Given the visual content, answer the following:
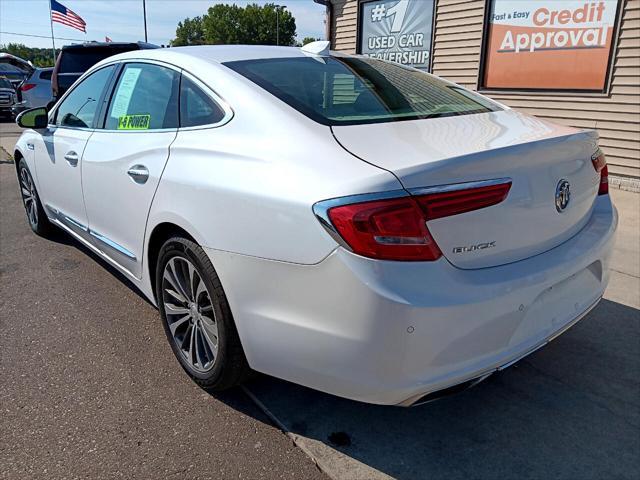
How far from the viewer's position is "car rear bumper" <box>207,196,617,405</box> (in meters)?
1.75

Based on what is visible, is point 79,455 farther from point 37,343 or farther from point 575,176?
point 575,176

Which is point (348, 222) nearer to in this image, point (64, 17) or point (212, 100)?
point (212, 100)

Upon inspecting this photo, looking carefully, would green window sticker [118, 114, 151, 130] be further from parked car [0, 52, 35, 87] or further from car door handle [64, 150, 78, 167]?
parked car [0, 52, 35, 87]

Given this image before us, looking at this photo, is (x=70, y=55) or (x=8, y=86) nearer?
(x=70, y=55)

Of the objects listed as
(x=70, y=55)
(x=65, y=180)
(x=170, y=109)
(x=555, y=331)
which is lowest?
(x=555, y=331)

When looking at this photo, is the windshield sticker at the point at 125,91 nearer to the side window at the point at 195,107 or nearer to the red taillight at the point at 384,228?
the side window at the point at 195,107

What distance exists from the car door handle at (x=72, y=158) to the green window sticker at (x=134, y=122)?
51cm

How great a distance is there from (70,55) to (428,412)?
8.53m

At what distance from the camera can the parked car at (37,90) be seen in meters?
13.3

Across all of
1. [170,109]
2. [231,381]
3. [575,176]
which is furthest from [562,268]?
[170,109]

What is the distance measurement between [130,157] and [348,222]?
1581mm

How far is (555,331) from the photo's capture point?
7.16 feet

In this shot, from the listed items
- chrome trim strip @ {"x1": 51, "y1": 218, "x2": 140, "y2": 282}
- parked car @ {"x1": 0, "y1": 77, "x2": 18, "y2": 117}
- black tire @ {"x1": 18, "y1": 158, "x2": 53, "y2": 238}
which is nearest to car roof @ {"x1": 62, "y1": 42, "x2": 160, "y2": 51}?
black tire @ {"x1": 18, "y1": 158, "x2": 53, "y2": 238}

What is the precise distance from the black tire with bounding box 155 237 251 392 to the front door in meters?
1.24
